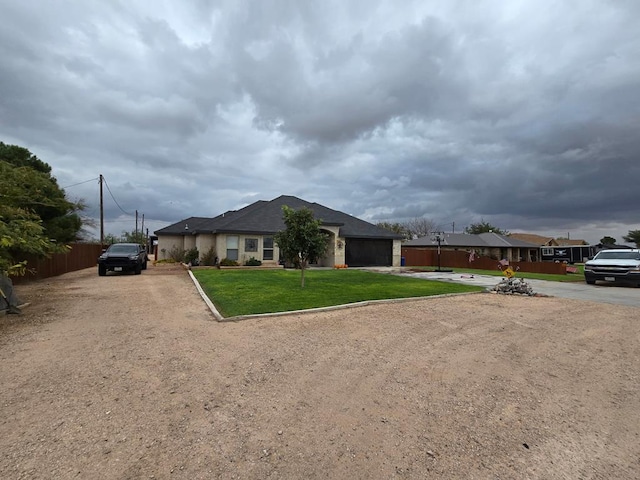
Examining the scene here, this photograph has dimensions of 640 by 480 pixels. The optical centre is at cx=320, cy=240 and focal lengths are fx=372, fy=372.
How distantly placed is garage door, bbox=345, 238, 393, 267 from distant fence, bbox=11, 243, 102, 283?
680 inches

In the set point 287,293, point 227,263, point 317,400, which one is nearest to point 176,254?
point 227,263

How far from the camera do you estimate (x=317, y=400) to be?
406 centimetres

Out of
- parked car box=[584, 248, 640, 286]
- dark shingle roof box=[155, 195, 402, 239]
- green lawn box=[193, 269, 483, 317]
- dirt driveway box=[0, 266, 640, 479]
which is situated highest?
dark shingle roof box=[155, 195, 402, 239]

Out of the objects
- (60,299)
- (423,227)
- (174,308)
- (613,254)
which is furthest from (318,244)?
(423,227)

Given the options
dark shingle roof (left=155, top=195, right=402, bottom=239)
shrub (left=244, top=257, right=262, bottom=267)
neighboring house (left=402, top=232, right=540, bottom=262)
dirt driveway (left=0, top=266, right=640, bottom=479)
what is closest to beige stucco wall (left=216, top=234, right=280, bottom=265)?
shrub (left=244, top=257, right=262, bottom=267)

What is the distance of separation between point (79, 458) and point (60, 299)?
9.98m

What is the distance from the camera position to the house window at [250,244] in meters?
23.5

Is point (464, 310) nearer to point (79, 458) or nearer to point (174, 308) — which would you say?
point (174, 308)

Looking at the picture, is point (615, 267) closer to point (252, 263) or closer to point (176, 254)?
point (252, 263)

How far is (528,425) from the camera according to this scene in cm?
361

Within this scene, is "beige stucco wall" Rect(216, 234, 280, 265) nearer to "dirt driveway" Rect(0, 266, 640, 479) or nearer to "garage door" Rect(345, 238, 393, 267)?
"garage door" Rect(345, 238, 393, 267)

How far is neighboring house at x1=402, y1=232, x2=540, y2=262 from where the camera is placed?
149 ft

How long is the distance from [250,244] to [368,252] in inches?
355

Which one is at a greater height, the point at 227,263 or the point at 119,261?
the point at 119,261
